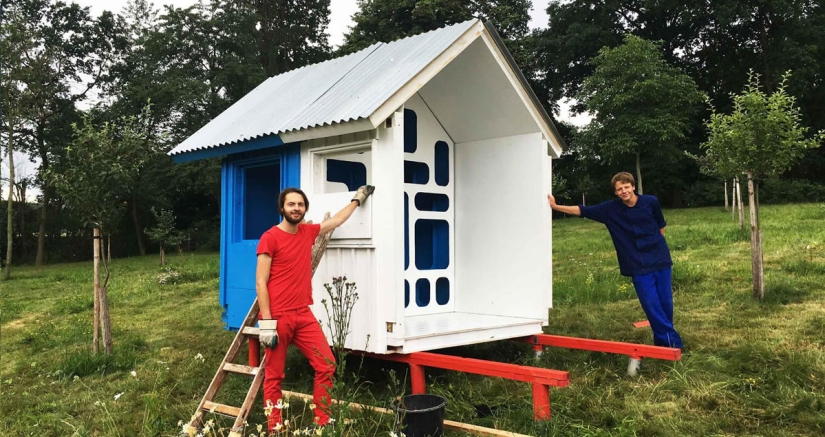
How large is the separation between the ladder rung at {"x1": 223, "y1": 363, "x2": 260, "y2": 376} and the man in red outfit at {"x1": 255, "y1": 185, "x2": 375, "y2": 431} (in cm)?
26

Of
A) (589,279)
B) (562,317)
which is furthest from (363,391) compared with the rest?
(589,279)

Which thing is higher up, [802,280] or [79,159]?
[79,159]

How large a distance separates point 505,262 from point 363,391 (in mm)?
2078

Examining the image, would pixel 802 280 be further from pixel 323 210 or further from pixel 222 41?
pixel 222 41

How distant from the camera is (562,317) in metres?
8.19

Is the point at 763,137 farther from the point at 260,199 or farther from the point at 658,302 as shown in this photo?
the point at 260,199

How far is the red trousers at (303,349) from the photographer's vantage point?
4.53 metres

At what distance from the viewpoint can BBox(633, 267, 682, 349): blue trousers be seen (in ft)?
18.3

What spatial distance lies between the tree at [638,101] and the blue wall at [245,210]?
2348 centimetres

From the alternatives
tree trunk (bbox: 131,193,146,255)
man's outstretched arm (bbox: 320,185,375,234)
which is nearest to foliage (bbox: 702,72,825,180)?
man's outstretched arm (bbox: 320,185,375,234)

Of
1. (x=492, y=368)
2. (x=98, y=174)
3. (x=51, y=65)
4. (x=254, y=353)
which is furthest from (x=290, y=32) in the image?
(x=492, y=368)

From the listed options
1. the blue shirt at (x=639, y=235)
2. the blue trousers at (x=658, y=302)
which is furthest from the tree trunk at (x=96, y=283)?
the blue trousers at (x=658, y=302)

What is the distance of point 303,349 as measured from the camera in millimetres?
4684

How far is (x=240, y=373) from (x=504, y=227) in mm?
3137
